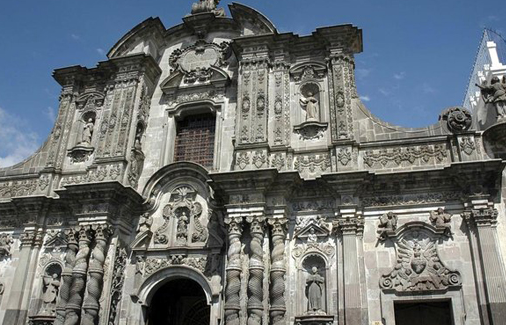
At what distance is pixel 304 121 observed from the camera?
14.3 meters

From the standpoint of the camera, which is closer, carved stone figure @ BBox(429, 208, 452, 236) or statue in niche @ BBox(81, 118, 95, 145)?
carved stone figure @ BBox(429, 208, 452, 236)

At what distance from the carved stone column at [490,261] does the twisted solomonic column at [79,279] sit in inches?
387

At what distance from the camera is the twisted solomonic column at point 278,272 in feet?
37.4

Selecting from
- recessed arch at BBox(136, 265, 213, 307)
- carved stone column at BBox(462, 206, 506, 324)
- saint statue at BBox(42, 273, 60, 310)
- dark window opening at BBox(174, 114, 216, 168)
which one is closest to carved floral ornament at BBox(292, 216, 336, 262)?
recessed arch at BBox(136, 265, 213, 307)

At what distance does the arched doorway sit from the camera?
47.2 feet

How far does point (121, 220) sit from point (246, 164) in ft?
13.0

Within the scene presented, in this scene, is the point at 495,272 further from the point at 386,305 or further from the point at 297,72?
the point at 297,72

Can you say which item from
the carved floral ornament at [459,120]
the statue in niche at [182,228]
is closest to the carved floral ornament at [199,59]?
the statue in niche at [182,228]

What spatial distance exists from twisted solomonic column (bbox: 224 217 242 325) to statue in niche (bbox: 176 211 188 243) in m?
1.74

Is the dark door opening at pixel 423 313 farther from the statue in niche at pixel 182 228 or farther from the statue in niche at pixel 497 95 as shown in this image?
the statue in niche at pixel 182 228

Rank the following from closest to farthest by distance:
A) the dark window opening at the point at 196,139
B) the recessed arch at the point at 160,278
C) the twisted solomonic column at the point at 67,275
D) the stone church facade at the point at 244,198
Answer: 1. the stone church facade at the point at 244,198
2. the twisted solomonic column at the point at 67,275
3. the recessed arch at the point at 160,278
4. the dark window opening at the point at 196,139

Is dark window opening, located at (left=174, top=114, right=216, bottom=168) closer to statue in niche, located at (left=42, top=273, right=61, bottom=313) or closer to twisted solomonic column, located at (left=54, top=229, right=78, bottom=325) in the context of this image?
twisted solomonic column, located at (left=54, top=229, right=78, bottom=325)

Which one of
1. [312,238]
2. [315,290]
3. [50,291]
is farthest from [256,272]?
[50,291]

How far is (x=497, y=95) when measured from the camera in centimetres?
1321
